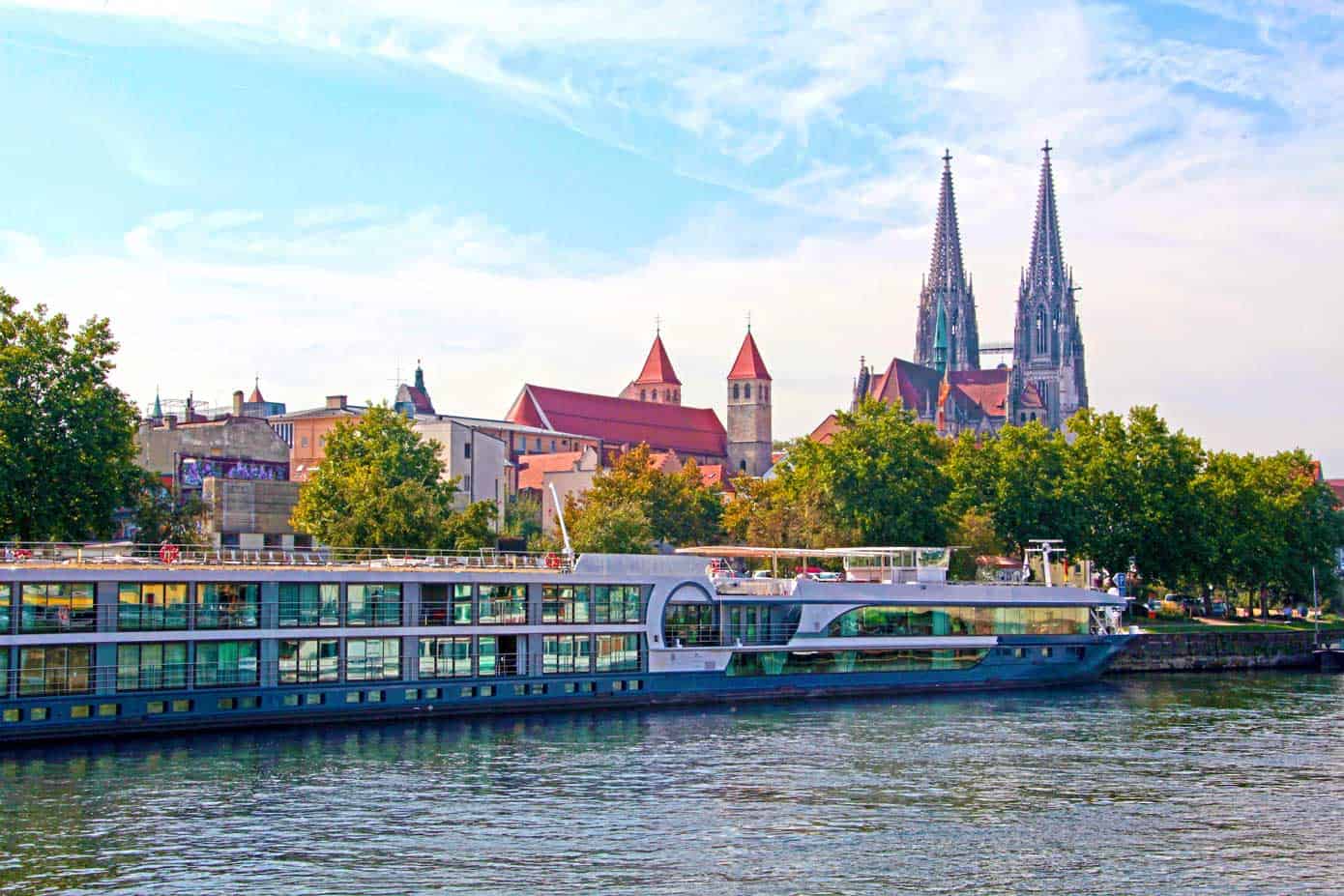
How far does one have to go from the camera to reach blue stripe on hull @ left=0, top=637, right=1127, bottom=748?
139 ft

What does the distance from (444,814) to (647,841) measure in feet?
15.7

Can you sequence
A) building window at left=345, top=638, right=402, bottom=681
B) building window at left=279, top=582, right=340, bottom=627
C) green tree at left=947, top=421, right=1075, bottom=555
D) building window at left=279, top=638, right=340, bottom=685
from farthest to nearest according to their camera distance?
1. green tree at left=947, top=421, right=1075, bottom=555
2. building window at left=345, top=638, right=402, bottom=681
3. building window at left=279, top=582, right=340, bottom=627
4. building window at left=279, top=638, right=340, bottom=685

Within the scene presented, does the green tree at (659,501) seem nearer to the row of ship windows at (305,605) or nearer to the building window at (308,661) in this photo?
the row of ship windows at (305,605)

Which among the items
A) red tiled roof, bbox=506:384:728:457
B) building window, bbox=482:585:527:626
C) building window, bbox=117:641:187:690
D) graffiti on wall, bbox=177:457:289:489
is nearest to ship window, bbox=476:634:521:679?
building window, bbox=482:585:527:626

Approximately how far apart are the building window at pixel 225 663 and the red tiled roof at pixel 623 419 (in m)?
127

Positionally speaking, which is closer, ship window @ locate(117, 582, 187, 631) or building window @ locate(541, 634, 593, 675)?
ship window @ locate(117, 582, 187, 631)

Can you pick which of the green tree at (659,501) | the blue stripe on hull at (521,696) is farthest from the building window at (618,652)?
the green tree at (659,501)

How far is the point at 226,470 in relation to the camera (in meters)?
94.6

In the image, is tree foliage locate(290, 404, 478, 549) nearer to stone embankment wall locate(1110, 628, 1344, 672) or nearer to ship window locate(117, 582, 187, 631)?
ship window locate(117, 582, 187, 631)

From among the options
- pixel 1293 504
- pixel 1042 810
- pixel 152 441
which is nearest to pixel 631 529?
pixel 152 441

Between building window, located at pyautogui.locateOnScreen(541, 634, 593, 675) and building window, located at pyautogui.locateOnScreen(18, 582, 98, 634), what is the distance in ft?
47.0

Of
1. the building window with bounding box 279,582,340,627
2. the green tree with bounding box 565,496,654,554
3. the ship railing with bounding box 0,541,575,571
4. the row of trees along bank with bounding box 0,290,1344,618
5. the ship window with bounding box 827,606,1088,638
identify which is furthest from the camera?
the green tree with bounding box 565,496,654,554

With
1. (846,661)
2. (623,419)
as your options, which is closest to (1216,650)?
(846,661)

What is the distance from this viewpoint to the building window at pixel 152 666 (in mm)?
43250
